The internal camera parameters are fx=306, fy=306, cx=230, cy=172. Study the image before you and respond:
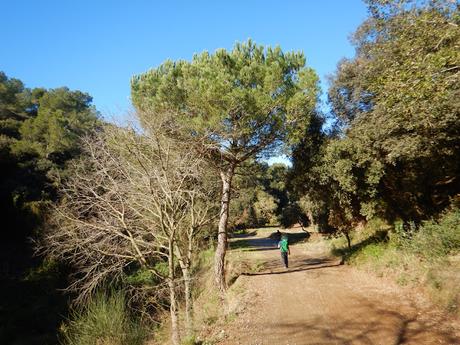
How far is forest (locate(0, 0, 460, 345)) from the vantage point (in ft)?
26.8

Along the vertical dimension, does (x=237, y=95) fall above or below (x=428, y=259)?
above

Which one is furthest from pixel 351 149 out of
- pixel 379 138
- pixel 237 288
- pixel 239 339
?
pixel 239 339

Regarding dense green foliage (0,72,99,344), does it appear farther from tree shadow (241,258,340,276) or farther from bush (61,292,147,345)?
tree shadow (241,258,340,276)

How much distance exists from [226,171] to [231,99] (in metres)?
3.37

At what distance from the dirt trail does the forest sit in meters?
0.88

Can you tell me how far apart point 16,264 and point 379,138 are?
2254 cm

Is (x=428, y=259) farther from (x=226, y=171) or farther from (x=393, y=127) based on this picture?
(x=226, y=171)

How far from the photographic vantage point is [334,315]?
764 cm

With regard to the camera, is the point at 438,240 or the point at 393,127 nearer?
the point at 438,240

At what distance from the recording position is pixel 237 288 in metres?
12.0

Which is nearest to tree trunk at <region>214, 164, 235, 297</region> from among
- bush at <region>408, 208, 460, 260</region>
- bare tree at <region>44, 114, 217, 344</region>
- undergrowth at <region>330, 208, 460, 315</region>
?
bare tree at <region>44, 114, 217, 344</region>

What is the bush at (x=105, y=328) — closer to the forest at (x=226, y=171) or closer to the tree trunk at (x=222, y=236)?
the forest at (x=226, y=171)

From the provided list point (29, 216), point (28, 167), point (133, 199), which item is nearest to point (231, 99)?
point (133, 199)

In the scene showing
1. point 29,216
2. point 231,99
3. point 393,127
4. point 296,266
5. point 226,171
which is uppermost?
point 231,99
